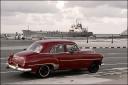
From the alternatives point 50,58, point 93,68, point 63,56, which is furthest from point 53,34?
point 50,58

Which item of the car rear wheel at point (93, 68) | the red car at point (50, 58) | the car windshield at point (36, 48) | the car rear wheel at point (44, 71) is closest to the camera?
the red car at point (50, 58)

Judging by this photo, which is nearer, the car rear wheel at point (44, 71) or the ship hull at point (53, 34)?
the car rear wheel at point (44, 71)

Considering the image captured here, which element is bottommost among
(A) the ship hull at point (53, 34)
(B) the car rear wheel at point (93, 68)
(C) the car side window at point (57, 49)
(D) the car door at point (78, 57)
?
(B) the car rear wheel at point (93, 68)

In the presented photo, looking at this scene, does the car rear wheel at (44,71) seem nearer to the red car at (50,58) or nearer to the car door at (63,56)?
the red car at (50,58)

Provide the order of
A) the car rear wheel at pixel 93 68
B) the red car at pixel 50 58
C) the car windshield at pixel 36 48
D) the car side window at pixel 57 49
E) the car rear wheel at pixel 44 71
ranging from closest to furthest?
the red car at pixel 50 58 < the car rear wheel at pixel 44 71 < the car windshield at pixel 36 48 < the car side window at pixel 57 49 < the car rear wheel at pixel 93 68

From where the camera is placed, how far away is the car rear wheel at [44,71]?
1420cm

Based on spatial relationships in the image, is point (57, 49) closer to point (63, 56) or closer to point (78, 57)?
point (63, 56)

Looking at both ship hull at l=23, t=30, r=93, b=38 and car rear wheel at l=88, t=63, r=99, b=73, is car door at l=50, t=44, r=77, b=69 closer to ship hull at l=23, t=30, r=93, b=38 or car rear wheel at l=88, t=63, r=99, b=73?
car rear wheel at l=88, t=63, r=99, b=73

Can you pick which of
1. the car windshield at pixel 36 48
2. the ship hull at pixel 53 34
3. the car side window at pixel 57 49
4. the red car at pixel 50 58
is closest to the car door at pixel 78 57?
the red car at pixel 50 58

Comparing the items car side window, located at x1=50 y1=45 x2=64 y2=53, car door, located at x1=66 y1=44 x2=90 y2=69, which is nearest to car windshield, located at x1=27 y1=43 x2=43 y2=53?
car side window, located at x1=50 y1=45 x2=64 y2=53

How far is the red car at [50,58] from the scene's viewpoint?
14.0 meters

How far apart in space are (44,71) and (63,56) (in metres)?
1.12

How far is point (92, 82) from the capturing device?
525 inches

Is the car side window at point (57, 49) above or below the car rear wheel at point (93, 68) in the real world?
above
